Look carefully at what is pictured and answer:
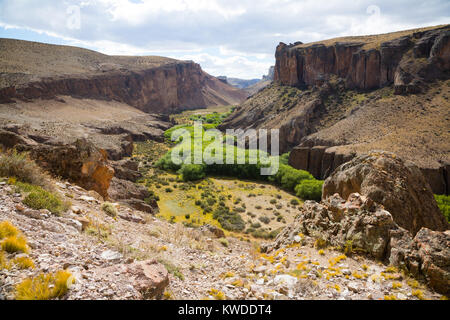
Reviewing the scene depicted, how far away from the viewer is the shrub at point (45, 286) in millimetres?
3825

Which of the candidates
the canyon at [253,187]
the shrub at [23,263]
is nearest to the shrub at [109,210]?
the canyon at [253,187]

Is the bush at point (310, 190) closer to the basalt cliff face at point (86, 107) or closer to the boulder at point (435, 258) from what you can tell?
the basalt cliff face at point (86, 107)

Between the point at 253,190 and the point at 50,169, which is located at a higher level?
the point at 50,169

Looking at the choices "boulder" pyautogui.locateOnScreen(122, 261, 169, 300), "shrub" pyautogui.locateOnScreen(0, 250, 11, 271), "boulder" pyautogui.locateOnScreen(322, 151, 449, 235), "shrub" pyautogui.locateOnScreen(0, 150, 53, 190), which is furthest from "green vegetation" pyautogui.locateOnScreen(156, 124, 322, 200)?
"shrub" pyautogui.locateOnScreen(0, 250, 11, 271)

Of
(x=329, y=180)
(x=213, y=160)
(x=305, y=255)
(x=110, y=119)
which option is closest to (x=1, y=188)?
(x=305, y=255)

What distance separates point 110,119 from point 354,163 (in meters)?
70.8

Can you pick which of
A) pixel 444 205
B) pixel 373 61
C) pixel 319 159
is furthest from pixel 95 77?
pixel 444 205

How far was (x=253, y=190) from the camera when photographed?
37.7 meters

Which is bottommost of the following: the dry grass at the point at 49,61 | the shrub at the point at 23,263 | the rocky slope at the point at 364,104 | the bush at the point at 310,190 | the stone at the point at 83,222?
the bush at the point at 310,190

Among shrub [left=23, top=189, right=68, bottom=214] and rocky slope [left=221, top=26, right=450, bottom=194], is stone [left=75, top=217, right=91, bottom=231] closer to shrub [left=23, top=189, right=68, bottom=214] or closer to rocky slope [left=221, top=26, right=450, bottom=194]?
shrub [left=23, top=189, right=68, bottom=214]

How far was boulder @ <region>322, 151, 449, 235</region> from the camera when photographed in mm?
8773

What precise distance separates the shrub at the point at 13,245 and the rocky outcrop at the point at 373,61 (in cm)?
5414

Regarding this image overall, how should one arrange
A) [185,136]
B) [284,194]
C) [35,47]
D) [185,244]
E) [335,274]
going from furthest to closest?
[35,47] < [185,136] < [284,194] < [185,244] < [335,274]

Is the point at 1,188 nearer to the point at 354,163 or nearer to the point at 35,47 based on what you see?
the point at 354,163
